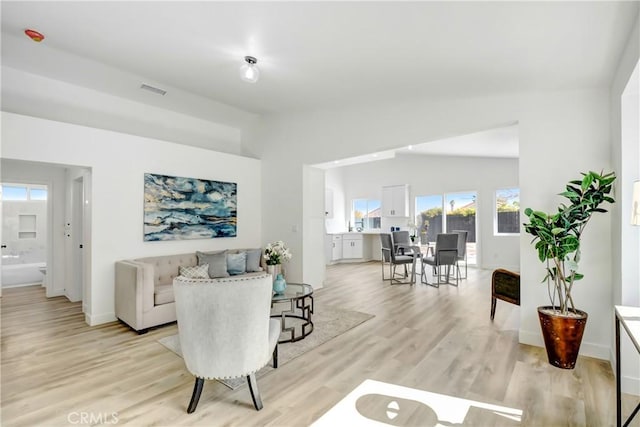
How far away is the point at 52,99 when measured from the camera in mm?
4031

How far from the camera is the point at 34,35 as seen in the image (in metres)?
2.94

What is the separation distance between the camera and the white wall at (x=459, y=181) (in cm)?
730

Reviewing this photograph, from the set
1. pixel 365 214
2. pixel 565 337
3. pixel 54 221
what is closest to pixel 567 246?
pixel 565 337

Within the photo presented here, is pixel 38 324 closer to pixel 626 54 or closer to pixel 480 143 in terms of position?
pixel 626 54

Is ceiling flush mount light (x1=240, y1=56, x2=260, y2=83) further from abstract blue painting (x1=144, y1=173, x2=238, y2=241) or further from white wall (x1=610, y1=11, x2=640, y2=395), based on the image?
white wall (x1=610, y1=11, x2=640, y2=395)

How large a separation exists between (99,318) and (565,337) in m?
5.08

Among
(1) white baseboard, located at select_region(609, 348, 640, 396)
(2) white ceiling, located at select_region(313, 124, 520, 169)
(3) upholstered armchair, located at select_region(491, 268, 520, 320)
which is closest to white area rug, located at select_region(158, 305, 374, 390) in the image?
(3) upholstered armchair, located at select_region(491, 268, 520, 320)

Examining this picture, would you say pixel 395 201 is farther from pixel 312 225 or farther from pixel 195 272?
pixel 195 272

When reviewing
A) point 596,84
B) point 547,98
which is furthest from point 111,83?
point 596,84

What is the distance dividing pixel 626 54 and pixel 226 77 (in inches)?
152

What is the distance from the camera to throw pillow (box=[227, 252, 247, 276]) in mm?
4660

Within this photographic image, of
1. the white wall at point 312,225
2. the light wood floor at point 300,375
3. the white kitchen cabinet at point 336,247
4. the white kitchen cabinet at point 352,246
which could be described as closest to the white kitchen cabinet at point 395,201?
the white kitchen cabinet at point 352,246

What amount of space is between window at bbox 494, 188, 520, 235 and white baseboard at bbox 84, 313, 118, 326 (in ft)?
26.0

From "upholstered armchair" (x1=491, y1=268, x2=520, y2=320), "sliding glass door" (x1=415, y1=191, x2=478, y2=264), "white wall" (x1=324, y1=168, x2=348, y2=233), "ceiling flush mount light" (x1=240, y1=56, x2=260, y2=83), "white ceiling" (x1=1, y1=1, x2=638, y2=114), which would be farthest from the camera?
"white wall" (x1=324, y1=168, x2=348, y2=233)
